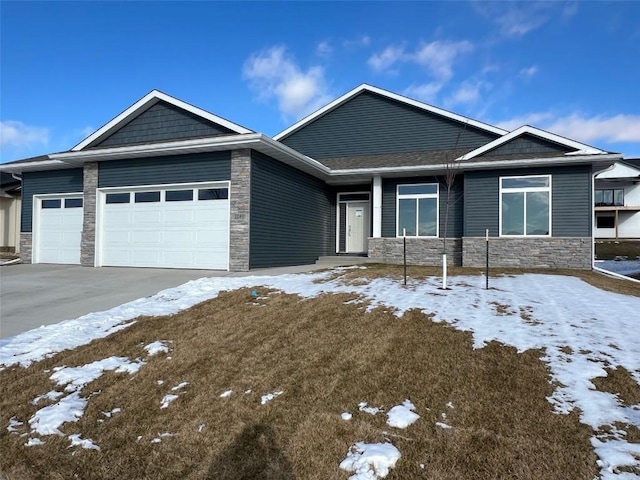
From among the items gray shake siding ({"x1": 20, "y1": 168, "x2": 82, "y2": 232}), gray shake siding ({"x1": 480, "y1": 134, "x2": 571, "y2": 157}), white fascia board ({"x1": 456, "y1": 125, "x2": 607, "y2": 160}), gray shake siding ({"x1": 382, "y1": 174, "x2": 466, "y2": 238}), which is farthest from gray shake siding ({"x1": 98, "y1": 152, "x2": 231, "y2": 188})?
gray shake siding ({"x1": 480, "y1": 134, "x2": 571, "y2": 157})

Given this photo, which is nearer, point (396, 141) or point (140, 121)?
point (140, 121)

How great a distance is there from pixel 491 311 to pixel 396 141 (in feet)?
40.6

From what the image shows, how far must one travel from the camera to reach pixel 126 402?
14.2ft

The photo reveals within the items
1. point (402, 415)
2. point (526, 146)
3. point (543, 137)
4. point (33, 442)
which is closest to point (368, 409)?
point (402, 415)

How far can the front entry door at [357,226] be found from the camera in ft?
57.1

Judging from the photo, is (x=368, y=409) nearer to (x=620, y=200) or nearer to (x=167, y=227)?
(x=167, y=227)

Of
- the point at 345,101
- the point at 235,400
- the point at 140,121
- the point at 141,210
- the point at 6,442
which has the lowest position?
the point at 6,442

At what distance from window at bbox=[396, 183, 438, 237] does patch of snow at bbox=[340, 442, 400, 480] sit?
12.8m

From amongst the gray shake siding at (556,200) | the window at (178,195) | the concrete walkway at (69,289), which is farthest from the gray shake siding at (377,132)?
the concrete walkway at (69,289)

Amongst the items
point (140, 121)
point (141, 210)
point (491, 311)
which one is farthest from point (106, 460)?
point (140, 121)

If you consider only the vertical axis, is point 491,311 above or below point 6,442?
above

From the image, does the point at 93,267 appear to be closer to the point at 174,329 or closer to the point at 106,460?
the point at 174,329

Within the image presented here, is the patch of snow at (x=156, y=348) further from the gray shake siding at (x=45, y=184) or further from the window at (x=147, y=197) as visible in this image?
the gray shake siding at (x=45, y=184)

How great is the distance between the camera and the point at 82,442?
369 centimetres
